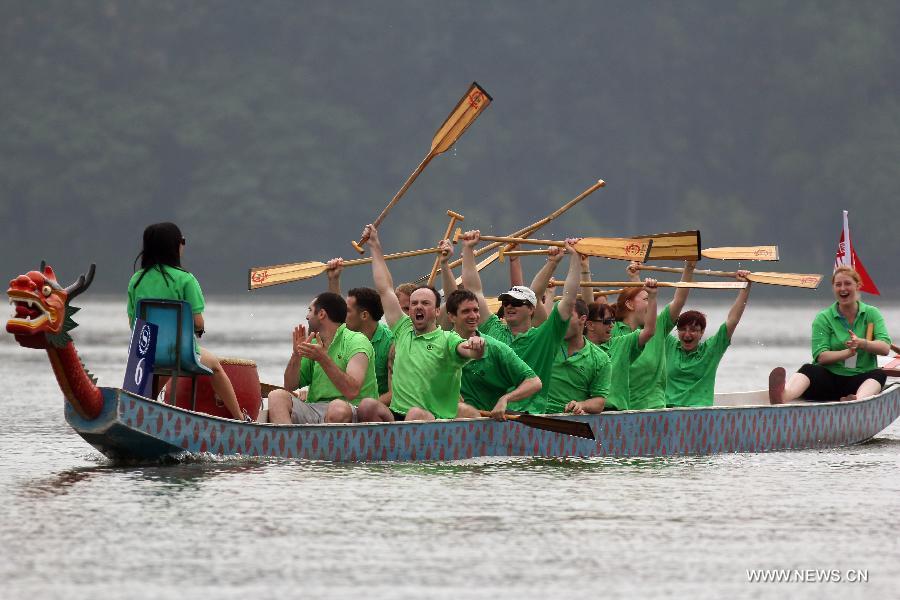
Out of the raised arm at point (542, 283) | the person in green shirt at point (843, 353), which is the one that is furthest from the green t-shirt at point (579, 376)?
the person in green shirt at point (843, 353)

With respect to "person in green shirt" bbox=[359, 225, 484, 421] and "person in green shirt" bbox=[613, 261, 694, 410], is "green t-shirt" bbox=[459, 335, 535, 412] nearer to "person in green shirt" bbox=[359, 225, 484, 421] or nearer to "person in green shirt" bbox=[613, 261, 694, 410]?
"person in green shirt" bbox=[359, 225, 484, 421]

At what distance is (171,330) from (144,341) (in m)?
0.17

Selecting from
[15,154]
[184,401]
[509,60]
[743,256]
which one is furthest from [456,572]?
[509,60]

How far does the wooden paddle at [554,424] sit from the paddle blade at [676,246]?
1.87 m

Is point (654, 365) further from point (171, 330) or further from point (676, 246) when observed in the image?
point (171, 330)

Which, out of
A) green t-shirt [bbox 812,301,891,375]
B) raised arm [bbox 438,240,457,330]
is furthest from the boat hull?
raised arm [bbox 438,240,457,330]

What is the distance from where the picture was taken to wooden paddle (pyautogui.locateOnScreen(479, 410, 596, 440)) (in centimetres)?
1161

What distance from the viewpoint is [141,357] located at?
1060 cm

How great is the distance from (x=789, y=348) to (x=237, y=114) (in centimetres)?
4917

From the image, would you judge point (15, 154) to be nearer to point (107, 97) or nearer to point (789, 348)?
point (107, 97)

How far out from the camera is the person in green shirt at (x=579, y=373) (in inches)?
489

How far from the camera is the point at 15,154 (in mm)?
76750

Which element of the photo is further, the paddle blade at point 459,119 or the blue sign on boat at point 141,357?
the paddle blade at point 459,119

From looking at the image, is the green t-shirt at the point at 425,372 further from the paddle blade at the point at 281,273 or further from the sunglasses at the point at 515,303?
the paddle blade at the point at 281,273
